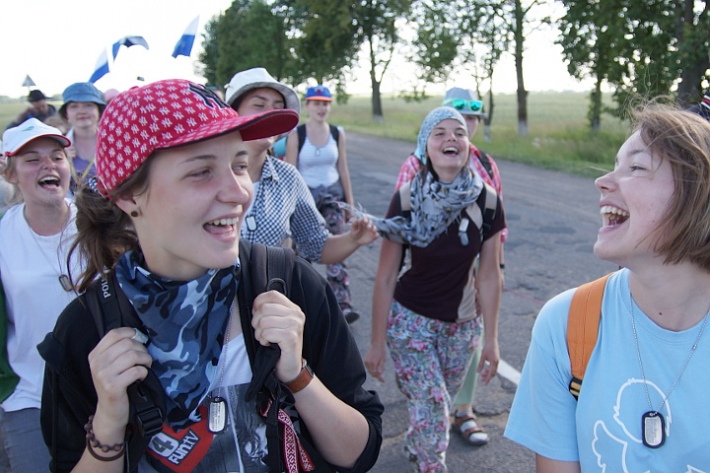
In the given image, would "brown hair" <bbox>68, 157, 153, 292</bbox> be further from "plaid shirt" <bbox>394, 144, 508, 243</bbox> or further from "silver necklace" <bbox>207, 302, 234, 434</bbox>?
"plaid shirt" <bbox>394, 144, 508, 243</bbox>

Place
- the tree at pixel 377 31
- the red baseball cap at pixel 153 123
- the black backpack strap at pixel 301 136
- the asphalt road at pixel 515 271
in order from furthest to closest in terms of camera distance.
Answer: the tree at pixel 377 31, the black backpack strap at pixel 301 136, the asphalt road at pixel 515 271, the red baseball cap at pixel 153 123

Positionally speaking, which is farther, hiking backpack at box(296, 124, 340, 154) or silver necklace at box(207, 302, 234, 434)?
hiking backpack at box(296, 124, 340, 154)

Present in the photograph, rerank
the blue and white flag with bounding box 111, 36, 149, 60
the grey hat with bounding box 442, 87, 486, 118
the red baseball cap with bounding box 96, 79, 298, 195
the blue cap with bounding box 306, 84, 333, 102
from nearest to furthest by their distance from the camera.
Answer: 1. the red baseball cap with bounding box 96, 79, 298, 195
2. the blue and white flag with bounding box 111, 36, 149, 60
3. the grey hat with bounding box 442, 87, 486, 118
4. the blue cap with bounding box 306, 84, 333, 102

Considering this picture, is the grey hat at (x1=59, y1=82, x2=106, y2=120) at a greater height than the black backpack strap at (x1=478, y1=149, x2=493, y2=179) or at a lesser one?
greater

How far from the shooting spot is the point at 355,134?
29.2m

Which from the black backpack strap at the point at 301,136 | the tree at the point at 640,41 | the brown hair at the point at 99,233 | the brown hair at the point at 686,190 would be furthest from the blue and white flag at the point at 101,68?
the tree at the point at 640,41

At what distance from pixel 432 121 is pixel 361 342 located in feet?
7.63

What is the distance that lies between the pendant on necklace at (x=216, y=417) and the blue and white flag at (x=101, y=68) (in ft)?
14.4

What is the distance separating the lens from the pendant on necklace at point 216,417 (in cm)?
152

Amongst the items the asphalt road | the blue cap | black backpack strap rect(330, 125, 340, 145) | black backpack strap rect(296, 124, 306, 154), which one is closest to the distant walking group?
the asphalt road

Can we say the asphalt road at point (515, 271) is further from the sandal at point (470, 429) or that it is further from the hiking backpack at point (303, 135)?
Answer: the hiking backpack at point (303, 135)

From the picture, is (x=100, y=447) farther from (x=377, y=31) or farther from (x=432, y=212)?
(x=377, y=31)

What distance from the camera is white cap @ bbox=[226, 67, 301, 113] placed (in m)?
3.05

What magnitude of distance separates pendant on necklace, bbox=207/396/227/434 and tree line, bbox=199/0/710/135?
1.61 m
